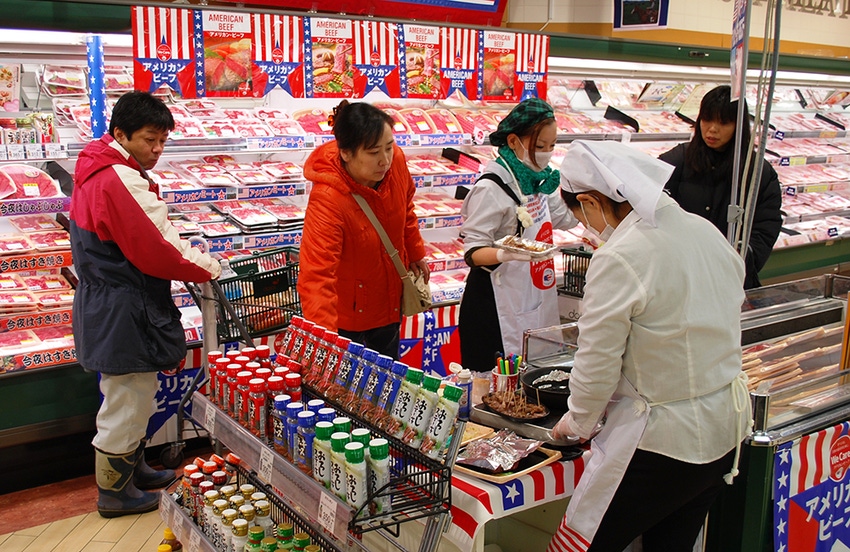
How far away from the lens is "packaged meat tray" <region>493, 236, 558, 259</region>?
3.69m

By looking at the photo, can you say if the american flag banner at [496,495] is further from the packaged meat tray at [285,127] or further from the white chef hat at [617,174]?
the packaged meat tray at [285,127]

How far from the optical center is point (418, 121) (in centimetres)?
604

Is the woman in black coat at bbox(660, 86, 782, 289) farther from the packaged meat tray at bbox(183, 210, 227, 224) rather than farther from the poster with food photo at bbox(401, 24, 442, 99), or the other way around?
the packaged meat tray at bbox(183, 210, 227, 224)

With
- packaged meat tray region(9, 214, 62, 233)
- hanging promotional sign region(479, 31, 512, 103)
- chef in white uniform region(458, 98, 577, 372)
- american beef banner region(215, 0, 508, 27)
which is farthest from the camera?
hanging promotional sign region(479, 31, 512, 103)

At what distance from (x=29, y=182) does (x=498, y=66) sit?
330 cm

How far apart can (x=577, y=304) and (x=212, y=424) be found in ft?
9.55

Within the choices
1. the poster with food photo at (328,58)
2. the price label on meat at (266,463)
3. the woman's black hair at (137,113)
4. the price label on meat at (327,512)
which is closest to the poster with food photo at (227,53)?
the poster with food photo at (328,58)

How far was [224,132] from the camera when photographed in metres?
5.05

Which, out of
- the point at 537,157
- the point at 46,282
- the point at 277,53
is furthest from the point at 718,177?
the point at 46,282

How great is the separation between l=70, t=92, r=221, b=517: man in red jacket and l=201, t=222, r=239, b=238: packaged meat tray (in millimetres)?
880

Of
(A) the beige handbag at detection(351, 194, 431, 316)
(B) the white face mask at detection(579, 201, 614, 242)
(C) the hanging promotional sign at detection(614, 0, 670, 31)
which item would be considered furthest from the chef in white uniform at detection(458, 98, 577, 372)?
(C) the hanging promotional sign at detection(614, 0, 670, 31)

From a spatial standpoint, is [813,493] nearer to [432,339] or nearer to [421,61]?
[432,339]

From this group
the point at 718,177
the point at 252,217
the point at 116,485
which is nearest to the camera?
the point at 116,485

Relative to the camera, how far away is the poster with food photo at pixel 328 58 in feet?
16.5
